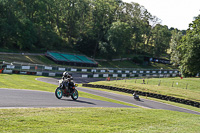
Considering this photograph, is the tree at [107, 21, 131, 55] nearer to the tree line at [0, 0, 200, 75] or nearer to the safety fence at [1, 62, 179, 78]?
the tree line at [0, 0, 200, 75]

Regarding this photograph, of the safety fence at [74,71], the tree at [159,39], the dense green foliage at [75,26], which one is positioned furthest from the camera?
the tree at [159,39]

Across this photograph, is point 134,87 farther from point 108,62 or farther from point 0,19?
point 108,62

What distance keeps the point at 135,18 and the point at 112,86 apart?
69780mm

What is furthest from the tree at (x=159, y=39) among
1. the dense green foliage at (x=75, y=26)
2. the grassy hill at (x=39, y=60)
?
the grassy hill at (x=39, y=60)

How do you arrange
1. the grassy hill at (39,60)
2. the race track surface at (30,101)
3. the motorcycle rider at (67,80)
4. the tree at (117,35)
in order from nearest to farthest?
the race track surface at (30,101)
the motorcycle rider at (67,80)
the grassy hill at (39,60)
the tree at (117,35)

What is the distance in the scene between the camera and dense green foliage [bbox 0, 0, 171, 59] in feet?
200

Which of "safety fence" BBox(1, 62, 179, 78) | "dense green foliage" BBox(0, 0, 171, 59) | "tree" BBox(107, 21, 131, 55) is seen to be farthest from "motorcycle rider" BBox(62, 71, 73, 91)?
"tree" BBox(107, 21, 131, 55)

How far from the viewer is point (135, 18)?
98875mm

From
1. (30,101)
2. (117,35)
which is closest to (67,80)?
(30,101)

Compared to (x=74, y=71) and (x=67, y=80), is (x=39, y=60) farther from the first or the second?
(x=67, y=80)

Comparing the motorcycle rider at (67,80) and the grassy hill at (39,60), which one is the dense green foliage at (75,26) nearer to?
the grassy hill at (39,60)

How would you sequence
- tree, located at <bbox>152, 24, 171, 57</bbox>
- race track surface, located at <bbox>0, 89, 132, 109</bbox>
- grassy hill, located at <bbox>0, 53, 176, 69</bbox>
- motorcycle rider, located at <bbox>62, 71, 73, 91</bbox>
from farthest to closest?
tree, located at <bbox>152, 24, 171, 57</bbox> → grassy hill, located at <bbox>0, 53, 176, 69</bbox> → motorcycle rider, located at <bbox>62, 71, 73, 91</bbox> → race track surface, located at <bbox>0, 89, 132, 109</bbox>

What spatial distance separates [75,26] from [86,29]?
434cm

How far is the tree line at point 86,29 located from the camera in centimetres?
5894
